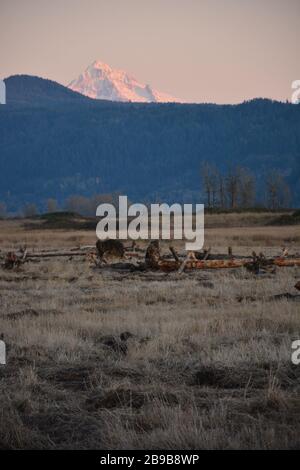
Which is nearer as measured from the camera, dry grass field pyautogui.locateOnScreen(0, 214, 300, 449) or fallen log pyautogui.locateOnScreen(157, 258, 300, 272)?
dry grass field pyautogui.locateOnScreen(0, 214, 300, 449)

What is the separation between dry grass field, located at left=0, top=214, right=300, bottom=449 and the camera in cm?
620

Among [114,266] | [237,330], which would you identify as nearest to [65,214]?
[114,266]

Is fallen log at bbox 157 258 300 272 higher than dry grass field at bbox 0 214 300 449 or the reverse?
higher

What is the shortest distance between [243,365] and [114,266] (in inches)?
703

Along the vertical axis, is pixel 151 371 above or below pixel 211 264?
below

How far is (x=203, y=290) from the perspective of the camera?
18312mm

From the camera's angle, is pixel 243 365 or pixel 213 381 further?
pixel 243 365

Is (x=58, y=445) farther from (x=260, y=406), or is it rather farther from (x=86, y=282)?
(x=86, y=282)

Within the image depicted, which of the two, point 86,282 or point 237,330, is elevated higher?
point 86,282

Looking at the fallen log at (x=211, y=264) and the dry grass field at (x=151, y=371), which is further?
the fallen log at (x=211, y=264)

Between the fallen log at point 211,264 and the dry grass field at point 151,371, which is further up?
the fallen log at point 211,264

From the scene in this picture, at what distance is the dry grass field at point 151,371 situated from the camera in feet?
20.3

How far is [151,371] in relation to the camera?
868cm
